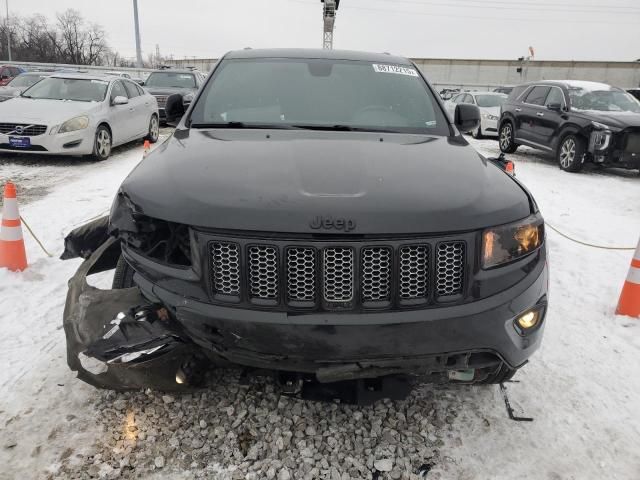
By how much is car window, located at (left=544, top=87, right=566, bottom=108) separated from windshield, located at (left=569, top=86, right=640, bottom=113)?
0.62 ft

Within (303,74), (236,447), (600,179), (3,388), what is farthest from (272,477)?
(600,179)

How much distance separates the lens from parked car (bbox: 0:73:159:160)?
8250mm

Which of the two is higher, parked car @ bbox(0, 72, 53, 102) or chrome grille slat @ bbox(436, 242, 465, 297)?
chrome grille slat @ bbox(436, 242, 465, 297)

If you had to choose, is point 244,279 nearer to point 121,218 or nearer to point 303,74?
point 121,218

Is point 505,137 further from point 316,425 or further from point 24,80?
point 24,80

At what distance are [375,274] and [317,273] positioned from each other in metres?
0.22

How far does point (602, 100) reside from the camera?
10367mm

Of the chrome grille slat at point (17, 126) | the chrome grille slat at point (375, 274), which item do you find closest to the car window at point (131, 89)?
the chrome grille slat at point (17, 126)

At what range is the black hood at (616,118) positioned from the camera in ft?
30.2

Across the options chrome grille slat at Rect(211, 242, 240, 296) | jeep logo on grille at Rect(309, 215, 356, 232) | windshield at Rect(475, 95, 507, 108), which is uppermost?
jeep logo on grille at Rect(309, 215, 356, 232)

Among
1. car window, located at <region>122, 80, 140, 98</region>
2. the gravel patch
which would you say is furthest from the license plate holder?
the gravel patch

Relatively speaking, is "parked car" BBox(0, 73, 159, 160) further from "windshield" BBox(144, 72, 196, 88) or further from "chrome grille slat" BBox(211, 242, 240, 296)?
"chrome grille slat" BBox(211, 242, 240, 296)

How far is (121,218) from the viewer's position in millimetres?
2078

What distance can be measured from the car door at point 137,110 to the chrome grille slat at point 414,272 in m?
10.1
